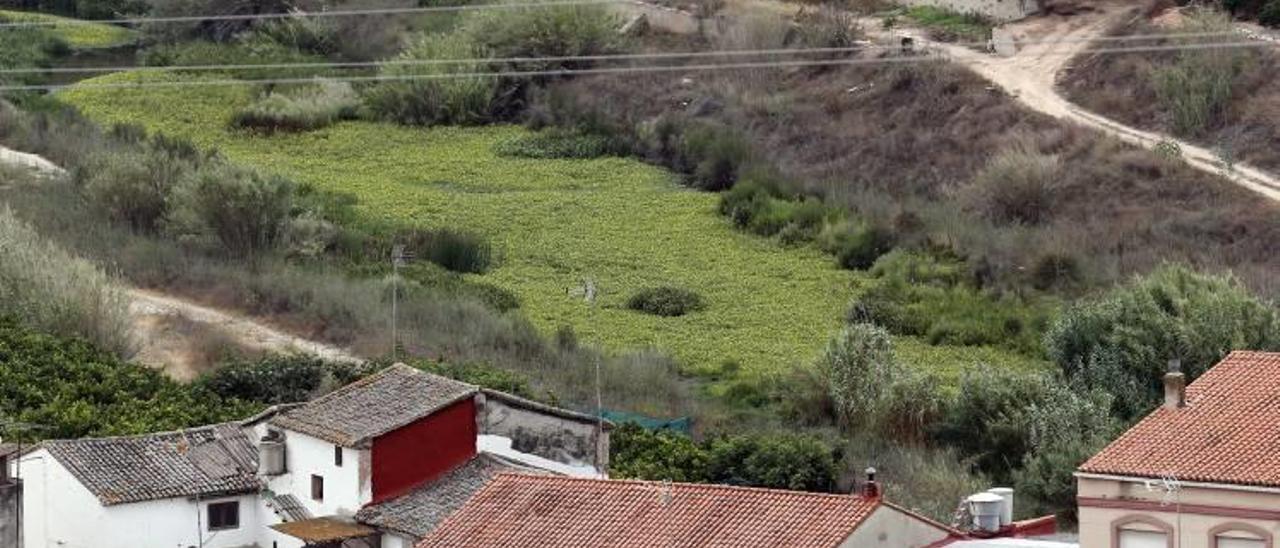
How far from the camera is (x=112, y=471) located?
146 ft

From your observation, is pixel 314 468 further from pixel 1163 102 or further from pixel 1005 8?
pixel 1005 8

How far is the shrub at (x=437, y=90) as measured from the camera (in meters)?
80.0

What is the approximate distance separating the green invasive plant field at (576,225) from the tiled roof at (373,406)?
1363 cm

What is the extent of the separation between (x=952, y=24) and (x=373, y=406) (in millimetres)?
34553

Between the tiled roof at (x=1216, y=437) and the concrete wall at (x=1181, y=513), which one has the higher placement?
the tiled roof at (x=1216, y=437)

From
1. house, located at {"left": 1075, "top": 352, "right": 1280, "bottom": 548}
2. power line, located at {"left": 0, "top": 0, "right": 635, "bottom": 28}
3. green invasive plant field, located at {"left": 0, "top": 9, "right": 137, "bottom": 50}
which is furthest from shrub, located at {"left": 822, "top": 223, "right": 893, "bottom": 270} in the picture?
house, located at {"left": 1075, "top": 352, "right": 1280, "bottom": 548}

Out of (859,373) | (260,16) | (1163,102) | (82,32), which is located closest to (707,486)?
(859,373)

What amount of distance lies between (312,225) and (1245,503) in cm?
3819

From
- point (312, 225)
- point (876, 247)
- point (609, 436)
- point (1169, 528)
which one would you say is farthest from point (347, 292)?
point (1169, 528)

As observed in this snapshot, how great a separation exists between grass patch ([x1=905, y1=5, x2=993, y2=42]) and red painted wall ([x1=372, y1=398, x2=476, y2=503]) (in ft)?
110

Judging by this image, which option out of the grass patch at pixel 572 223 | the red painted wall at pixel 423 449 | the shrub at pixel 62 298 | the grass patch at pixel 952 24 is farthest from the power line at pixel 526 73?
the red painted wall at pixel 423 449

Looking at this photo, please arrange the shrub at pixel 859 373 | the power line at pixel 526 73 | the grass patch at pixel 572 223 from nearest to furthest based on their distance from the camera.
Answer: the shrub at pixel 859 373 < the grass patch at pixel 572 223 < the power line at pixel 526 73

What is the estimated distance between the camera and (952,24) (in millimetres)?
76875

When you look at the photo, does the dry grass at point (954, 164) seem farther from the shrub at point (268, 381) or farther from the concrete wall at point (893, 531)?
the concrete wall at point (893, 531)
